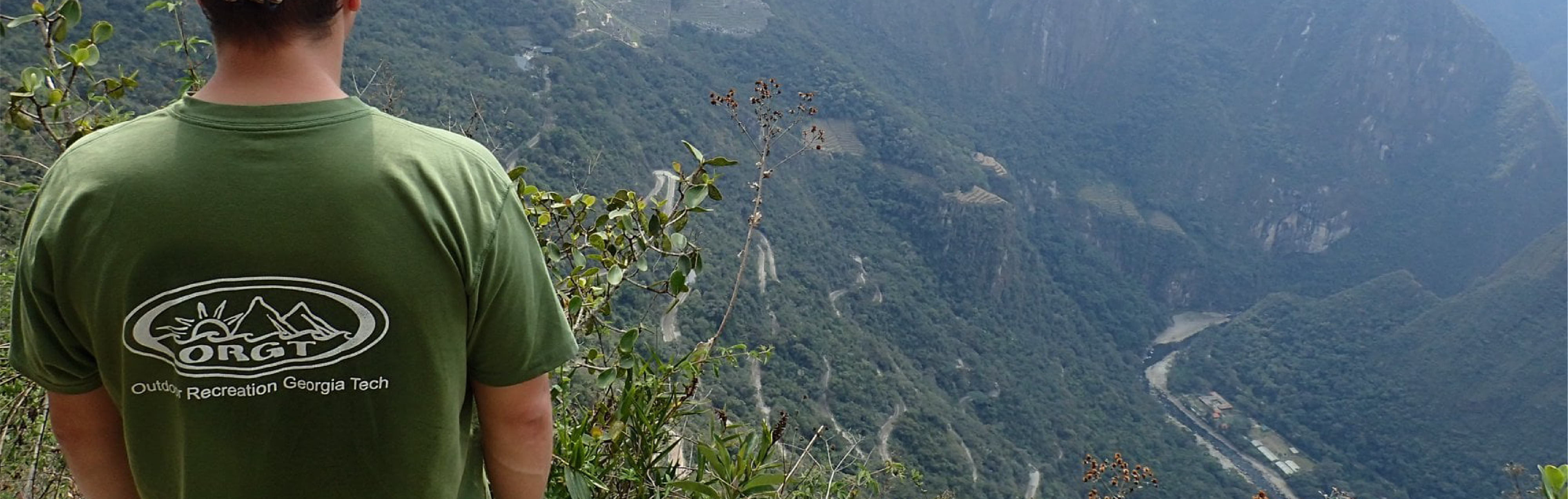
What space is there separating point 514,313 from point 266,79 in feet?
1.20

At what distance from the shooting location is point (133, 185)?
92cm

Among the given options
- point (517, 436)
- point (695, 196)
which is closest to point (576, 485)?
point (517, 436)

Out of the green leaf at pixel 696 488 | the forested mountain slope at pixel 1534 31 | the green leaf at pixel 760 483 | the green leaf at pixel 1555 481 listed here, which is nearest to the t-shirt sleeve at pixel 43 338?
the green leaf at pixel 696 488

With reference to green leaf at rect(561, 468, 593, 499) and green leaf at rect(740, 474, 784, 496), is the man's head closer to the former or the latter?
green leaf at rect(561, 468, 593, 499)

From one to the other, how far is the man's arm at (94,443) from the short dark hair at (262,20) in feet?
1.63

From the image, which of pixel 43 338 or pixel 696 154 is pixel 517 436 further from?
pixel 696 154

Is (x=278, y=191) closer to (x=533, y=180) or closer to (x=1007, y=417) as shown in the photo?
(x=533, y=180)

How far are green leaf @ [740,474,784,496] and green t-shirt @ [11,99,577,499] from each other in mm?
1010

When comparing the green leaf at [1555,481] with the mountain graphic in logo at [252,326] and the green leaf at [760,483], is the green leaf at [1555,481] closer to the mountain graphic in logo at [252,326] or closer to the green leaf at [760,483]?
the green leaf at [760,483]

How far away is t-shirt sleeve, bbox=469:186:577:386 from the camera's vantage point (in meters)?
1.04

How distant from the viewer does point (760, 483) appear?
2043 mm

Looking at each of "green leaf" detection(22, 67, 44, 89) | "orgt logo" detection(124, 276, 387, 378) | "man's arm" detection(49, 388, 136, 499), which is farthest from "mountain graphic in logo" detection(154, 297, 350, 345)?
"green leaf" detection(22, 67, 44, 89)

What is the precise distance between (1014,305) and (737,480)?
4060 centimetres

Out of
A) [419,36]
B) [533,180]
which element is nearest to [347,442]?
[533,180]
